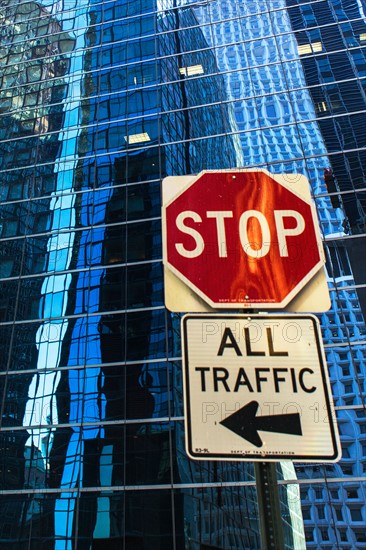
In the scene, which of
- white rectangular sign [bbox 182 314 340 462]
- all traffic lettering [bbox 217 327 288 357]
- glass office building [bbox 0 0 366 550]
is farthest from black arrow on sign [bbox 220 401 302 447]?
glass office building [bbox 0 0 366 550]

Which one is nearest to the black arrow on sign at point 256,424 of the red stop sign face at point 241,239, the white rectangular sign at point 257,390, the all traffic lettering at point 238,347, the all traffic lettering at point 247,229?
Answer: the white rectangular sign at point 257,390

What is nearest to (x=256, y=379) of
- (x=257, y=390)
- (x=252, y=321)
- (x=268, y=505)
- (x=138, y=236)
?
(x=257, y=390)

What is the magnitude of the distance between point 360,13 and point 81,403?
16838 mm

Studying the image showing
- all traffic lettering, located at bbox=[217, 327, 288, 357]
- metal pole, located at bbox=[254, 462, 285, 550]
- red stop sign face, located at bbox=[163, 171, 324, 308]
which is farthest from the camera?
red stop sign face, located at bbox=[163, 171, 324, 308]

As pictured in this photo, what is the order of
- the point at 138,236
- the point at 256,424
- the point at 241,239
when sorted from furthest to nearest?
the point at 138,236
the point at 241,239
the point at 256,424

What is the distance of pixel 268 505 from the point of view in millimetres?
1358

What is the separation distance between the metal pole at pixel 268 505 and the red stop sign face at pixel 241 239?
0.50m

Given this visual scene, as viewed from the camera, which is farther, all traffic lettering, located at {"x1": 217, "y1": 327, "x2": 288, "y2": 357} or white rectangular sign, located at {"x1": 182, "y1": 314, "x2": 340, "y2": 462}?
all traffic lettering, located at {"x1": 217, "y1": 327, "x2": 288, "y2": 357}

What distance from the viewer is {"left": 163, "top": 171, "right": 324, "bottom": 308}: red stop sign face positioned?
1582mm

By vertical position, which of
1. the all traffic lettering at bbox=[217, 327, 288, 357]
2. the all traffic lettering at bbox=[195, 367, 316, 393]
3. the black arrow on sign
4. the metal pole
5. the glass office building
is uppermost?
the glass office building

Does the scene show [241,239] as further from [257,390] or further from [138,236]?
[138,236]

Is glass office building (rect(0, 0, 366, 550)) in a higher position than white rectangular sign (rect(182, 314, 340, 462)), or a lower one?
higher

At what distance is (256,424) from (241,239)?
64cm

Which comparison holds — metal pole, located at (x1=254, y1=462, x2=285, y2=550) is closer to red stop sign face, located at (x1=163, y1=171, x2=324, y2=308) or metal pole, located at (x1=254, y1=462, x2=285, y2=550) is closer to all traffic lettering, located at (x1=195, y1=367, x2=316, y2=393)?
all traffic lettering, located at (x1=195, y1=367, x2=316, y2=393)
